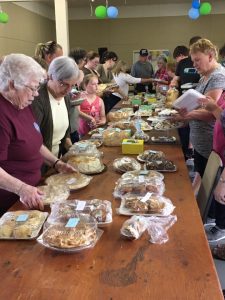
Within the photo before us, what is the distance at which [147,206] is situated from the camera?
4.59 ft

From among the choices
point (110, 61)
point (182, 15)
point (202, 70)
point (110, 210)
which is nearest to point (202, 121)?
point (202, 70)

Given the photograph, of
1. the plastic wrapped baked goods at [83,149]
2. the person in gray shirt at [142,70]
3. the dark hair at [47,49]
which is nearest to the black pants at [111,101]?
the person in gray shirt at [142,70]

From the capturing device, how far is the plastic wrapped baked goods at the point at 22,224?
1.22 m

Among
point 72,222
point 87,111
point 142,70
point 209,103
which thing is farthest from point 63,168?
point 142,70

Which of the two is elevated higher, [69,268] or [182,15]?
[182,15]

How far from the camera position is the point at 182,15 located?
32.6ft

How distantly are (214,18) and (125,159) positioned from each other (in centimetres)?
920

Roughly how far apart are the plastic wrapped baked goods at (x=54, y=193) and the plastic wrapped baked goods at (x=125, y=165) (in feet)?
1.32

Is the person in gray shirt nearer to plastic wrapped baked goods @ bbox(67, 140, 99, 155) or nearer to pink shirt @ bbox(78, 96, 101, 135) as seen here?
pink shirt @ bbox(78, 96, 101, 135)

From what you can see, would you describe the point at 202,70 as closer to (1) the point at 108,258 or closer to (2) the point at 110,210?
(2) the point at 110,210

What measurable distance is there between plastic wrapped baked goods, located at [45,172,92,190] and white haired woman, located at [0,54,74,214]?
98mm

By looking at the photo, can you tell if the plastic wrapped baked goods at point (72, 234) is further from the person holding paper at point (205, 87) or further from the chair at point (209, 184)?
the person holding paper at point (205, 87)

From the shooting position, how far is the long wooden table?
936mm

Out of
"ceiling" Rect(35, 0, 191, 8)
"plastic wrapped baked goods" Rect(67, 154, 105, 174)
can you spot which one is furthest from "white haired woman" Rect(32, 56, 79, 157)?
"ceiling" Rect(35, 0, 191, 8)
